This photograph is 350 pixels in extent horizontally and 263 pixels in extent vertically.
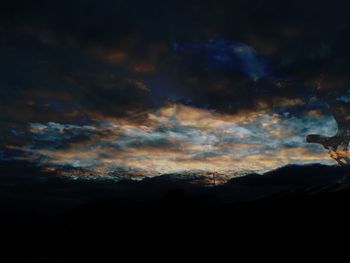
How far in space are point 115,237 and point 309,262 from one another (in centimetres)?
1527

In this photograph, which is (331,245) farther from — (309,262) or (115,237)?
(115,237)

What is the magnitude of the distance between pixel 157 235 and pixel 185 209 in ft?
7.41

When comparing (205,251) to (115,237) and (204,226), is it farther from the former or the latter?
(115,237)

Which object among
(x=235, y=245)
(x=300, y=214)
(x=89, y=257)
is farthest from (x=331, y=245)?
(x=89, y=257)

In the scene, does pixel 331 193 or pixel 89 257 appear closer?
pixel 331 193

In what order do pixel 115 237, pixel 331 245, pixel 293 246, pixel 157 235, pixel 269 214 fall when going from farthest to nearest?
pixel 115 237 < pixel 157 235 < pixel 269 214 < pixel 293 246 < pixel 331 245

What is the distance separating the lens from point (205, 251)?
1417cm

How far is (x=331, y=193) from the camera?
1168 centimetres

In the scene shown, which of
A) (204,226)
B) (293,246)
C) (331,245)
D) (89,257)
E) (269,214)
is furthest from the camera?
(89,257)

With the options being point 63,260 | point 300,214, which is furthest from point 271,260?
point 63,260

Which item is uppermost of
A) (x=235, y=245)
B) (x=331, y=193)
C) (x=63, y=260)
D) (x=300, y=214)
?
(x=331, y=193)

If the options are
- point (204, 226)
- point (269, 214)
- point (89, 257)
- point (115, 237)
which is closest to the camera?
point (269, 214)

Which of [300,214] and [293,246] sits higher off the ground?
[300,214]

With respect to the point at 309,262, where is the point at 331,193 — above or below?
above
